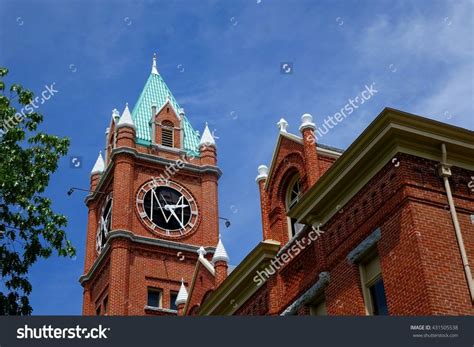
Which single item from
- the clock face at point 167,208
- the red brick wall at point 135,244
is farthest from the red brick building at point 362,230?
the clock face at point 167,208

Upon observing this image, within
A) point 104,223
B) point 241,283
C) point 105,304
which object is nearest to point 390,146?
point 241,283

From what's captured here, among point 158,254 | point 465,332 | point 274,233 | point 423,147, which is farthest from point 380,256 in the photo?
point 158,254

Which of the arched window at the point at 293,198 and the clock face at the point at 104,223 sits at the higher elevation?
the clock face at the point at 104,223

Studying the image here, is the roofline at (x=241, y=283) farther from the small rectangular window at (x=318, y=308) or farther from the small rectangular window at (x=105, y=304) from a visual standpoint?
the small rectangular window at (x=105, y=304)

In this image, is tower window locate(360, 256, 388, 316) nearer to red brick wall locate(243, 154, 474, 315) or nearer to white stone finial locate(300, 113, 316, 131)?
red brick wall locate(243, 154, 474, 315)

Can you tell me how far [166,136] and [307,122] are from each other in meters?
31.6

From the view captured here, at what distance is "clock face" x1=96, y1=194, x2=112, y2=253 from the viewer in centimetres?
5119

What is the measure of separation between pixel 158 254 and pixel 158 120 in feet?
37.3

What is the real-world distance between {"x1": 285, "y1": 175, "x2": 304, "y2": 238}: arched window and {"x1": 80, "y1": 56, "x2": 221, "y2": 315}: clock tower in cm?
2067

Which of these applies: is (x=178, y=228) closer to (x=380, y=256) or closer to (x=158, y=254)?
(x=158, y=254)

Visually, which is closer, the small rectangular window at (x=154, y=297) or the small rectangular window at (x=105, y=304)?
the small rectangular window at (x=105, y=304)

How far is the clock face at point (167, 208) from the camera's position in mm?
50219

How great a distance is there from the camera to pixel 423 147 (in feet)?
67.9

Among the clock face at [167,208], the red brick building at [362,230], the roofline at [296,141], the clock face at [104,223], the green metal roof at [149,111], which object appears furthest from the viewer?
the green metal roof at [149,111]
